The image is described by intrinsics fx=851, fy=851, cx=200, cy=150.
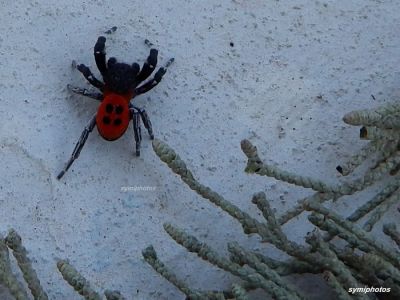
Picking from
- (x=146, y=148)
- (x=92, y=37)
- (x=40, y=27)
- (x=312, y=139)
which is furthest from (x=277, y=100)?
(x=40, y=27)

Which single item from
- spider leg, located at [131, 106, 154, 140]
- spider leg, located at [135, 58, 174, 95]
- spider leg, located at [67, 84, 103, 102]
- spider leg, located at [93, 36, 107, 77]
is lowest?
spider leg, located at [131, 106, 154, 140]

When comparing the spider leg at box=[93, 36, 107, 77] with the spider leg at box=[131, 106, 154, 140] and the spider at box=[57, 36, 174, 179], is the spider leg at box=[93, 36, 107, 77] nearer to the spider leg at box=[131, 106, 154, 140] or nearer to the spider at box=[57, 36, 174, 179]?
the spider at box=[57, 36, 174, 179]

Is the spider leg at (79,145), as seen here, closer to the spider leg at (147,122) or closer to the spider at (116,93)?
the spider at (116,93)

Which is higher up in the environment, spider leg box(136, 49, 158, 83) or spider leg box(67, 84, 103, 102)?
spider leg box(136, 49, 158, 83)

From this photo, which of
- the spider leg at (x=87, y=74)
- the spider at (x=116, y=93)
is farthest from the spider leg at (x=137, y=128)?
the spider leg at (x=87, y=74)

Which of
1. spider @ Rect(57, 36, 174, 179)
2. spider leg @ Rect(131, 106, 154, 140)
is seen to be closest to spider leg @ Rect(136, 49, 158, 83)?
spider @ Rect(57, 36, 174, 179)

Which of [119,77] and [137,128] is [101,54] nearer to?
[119,77]

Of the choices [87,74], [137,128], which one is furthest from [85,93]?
[137,128]
